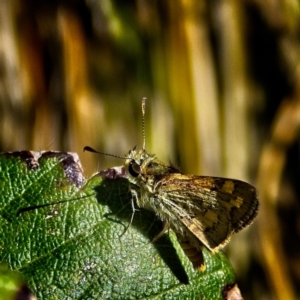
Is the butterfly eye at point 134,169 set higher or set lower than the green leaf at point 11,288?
higher

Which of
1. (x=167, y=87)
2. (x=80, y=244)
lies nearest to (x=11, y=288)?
(x=80, y=244)

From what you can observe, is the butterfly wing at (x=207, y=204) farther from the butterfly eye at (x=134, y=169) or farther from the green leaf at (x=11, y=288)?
the green leaf at (x=11, y=288)

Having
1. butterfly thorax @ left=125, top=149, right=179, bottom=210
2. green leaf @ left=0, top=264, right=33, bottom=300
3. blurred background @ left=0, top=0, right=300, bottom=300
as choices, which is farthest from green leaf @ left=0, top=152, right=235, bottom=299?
blurred background @ left=0, top=0, right=300, bottom=300

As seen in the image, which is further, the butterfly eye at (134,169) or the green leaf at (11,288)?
the butterfly eye at (134,169)

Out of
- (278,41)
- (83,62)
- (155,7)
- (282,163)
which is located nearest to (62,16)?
(83,62)

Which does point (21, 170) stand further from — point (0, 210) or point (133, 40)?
point (133, 40)

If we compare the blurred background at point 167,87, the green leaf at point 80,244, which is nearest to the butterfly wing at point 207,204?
the green leaf at point 80,244
